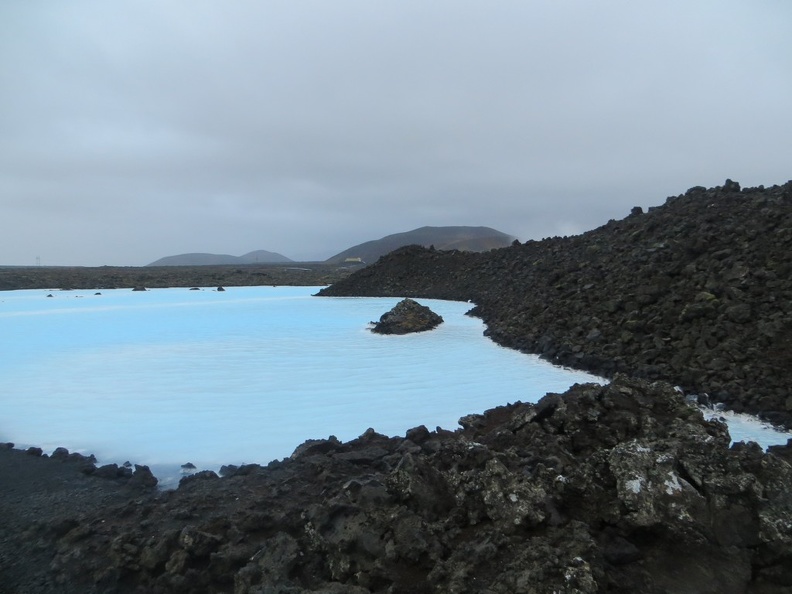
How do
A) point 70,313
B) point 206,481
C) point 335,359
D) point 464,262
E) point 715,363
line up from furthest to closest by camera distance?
1. point 464,262
2. point 70,313
3. point 335,359
4. point 715,363
5. point 206,481

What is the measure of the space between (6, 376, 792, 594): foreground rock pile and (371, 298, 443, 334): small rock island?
8.42m

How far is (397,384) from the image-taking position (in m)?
7.58

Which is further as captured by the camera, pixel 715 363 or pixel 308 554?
pixel 715 363

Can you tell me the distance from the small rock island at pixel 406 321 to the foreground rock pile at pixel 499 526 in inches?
332

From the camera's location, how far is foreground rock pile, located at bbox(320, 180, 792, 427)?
6.33 meters

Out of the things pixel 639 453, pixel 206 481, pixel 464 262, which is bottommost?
pixel 206 481

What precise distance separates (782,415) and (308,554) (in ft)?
16.2

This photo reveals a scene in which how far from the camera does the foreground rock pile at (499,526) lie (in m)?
2.52

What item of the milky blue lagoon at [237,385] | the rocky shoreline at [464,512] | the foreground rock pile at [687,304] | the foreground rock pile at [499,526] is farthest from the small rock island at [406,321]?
the foreground rock pile at [499,526]

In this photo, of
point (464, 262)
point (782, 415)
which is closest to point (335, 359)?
point (782, 415)

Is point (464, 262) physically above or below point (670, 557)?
above

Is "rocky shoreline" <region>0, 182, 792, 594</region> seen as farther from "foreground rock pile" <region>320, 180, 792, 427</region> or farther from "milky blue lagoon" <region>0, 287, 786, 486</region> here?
"milky blue lagoon" <region>0, 287, 786, 486</region>

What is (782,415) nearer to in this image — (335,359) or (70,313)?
(335,359)

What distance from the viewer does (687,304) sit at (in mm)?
8039
